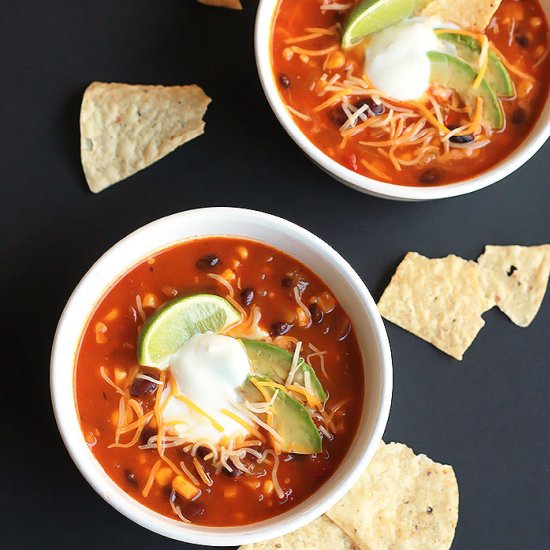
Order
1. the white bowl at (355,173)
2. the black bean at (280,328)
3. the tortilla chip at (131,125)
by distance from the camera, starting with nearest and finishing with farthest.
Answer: the black bean at (280,328) → the white bowl at (355,173) → the tortilla chip at (131,125)

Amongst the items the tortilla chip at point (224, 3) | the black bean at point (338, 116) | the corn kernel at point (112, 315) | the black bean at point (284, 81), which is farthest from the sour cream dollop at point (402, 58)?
the corn kernel at point (112, 315)

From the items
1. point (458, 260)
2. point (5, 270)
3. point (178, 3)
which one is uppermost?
point (178, 3)

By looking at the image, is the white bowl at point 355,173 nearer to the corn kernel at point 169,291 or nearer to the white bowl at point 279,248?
the white bowl at point 279,248

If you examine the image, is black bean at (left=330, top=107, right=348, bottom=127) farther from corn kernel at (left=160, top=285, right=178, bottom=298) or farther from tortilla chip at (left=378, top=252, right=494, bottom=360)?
corn kernel at (left=160, top=285, right=178, bottom=298)

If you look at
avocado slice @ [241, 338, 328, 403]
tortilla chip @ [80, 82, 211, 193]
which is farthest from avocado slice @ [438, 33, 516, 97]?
avocado slice @ [241, 338, 328, 403]

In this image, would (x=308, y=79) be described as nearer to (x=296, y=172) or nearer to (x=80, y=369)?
(x=296, y=172)

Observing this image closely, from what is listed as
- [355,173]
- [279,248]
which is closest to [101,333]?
[279,248]

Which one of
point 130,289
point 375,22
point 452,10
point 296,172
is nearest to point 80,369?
point 130,289
